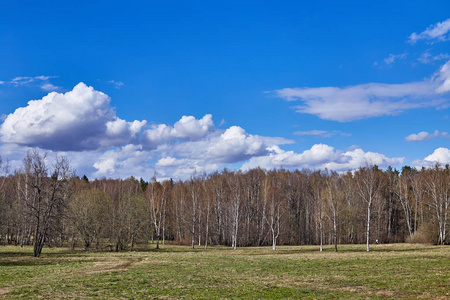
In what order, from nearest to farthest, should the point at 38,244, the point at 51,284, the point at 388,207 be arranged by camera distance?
1. the point at 51,284
2. the point at 38,244
3. the point at 388,207

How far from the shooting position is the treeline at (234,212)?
66.0 m

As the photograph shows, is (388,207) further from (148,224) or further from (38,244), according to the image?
(38,244)

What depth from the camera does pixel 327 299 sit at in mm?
21328

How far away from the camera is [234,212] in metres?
90.6

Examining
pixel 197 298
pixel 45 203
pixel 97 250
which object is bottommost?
pixel 97 250

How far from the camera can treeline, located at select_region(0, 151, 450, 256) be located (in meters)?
66.0

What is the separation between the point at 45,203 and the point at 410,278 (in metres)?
54.1

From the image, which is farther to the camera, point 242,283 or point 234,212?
point 234,212

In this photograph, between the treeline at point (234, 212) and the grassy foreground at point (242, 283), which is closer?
the grassy foreground at point (242, 283)

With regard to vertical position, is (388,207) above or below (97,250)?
above

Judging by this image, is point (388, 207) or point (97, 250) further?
point (388, 207)

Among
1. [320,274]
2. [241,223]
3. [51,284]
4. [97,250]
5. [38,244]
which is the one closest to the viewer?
[51,284]

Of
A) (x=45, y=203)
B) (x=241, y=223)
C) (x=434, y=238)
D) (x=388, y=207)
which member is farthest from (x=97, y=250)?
(x=388, y=207)

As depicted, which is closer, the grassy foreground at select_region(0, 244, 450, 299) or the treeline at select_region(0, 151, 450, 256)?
the grassy foreground at select_region(0, 244, 450, 299)
